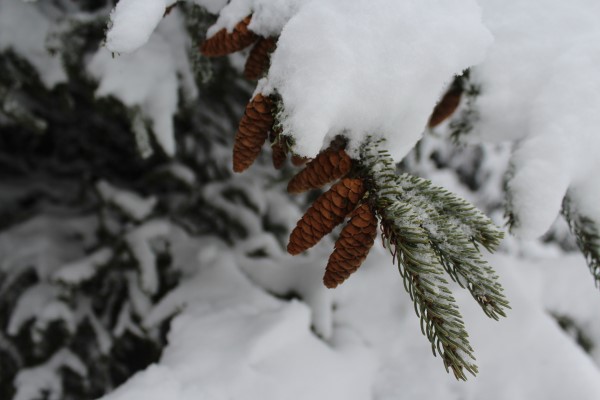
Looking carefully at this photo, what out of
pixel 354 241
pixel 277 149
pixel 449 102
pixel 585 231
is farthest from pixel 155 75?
→ pixel 585 231

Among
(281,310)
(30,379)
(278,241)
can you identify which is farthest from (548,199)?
(30,379)

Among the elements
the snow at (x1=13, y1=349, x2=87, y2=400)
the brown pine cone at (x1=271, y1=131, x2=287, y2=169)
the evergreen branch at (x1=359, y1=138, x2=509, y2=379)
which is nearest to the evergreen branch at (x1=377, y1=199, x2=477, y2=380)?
the evergreen branch at (x1=359, y1=138, x2=509, y2=379)

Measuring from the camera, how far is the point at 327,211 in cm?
83

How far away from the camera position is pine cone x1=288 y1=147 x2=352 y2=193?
894 mm

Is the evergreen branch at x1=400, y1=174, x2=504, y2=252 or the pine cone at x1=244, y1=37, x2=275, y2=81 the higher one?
the pine cone at x1=244, y1=37, x2=275, y2=81

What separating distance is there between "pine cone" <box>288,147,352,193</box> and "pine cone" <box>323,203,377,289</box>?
104 millimetres

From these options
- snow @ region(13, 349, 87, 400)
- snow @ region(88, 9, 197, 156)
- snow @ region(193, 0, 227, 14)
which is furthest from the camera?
snow @ region(13, 349, 87, 400)

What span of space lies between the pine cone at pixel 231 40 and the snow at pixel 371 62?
121mm

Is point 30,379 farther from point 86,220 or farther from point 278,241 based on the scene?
point 278,241

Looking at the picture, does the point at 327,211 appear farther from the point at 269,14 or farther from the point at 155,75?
the point at 155,75

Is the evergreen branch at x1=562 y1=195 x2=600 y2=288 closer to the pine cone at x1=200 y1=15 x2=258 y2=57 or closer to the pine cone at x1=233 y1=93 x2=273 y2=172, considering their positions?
→ the pine cone at x1=233 y1=93 x2=273 y2=172

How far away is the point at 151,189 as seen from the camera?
2354mm

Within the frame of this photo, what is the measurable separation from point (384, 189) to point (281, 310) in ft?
2.76

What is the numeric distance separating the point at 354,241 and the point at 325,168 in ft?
0.57
